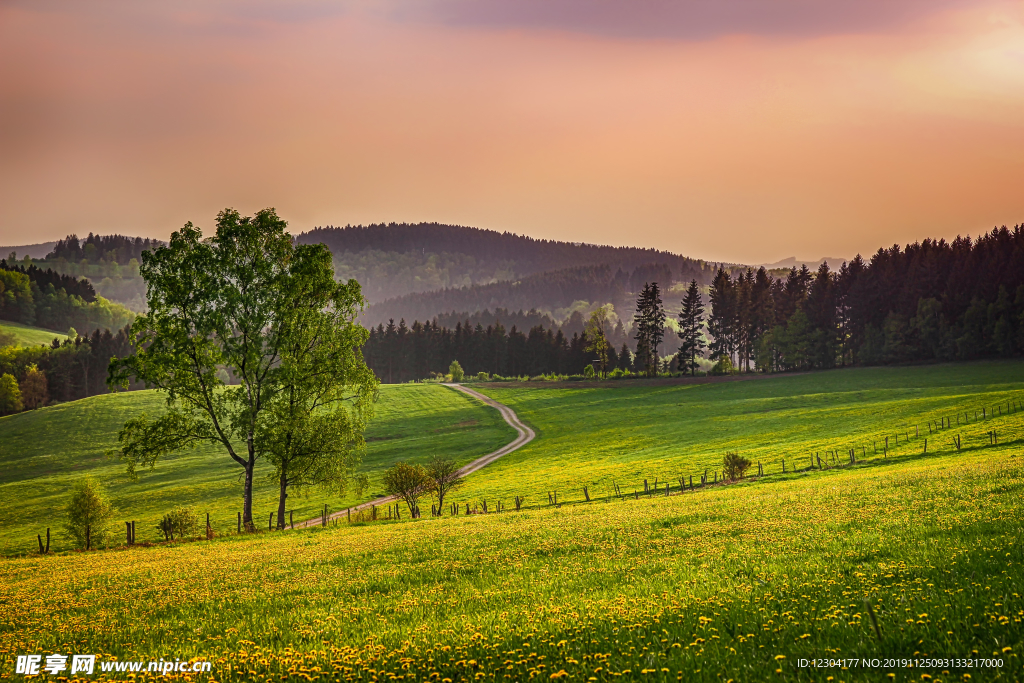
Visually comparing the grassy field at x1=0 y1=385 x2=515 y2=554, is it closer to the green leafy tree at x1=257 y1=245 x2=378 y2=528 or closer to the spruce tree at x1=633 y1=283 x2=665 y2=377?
the green leafy tree at x1=257 y1=245 x2=378 y2=528

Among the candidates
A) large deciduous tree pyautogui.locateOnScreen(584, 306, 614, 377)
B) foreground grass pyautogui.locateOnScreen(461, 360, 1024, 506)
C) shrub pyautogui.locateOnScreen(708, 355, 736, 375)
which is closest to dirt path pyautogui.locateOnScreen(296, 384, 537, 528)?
foreground grass pyautogui.locateOnScreen(461, 360, 1024, 506)

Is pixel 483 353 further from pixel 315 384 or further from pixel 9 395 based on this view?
pixel 315 384

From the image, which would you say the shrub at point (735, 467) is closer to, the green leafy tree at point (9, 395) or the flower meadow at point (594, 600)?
the flower meadow at point (594, 600)

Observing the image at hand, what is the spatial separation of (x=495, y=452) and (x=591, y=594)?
2632 inches

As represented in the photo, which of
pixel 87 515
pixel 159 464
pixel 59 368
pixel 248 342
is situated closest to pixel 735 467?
pixel 248 342

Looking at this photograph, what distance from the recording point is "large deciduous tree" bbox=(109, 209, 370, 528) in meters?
34.7

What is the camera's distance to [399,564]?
61.6ft

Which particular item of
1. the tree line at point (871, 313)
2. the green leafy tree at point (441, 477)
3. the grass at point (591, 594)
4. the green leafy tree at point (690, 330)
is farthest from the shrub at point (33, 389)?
the grass at point (591, 594)

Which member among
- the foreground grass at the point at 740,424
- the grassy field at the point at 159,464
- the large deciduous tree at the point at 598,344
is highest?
the large deciduous tree at the point at 598,344

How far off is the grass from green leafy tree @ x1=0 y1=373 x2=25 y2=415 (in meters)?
142

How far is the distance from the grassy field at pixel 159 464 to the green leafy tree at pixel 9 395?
28.4 metres

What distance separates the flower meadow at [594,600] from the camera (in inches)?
350

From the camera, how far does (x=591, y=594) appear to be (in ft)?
43.0

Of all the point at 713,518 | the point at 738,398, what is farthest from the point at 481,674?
the point at 738,398
